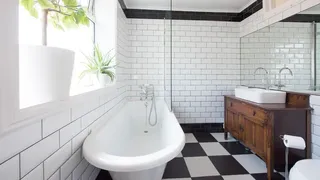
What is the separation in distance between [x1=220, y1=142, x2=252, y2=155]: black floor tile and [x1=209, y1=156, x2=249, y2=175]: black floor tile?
0.24m

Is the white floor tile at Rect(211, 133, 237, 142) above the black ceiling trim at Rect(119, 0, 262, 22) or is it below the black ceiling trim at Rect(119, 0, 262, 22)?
below

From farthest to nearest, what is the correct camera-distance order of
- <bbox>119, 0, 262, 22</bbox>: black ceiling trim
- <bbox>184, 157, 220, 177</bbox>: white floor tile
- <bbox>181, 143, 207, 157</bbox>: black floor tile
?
1. <bbox>119, 0, 262, 22</bbox>: black ceiling trim
2. <bbox>181, 143, 207, 157</bbox>: black floor tile
3. <bbox>184, 157, 220, 177</bbox>: white floor tile

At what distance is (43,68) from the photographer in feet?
2.82

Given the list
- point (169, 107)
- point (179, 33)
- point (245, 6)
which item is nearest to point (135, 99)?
point (169, 107)

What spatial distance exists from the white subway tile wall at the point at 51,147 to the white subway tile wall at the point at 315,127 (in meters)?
2.19

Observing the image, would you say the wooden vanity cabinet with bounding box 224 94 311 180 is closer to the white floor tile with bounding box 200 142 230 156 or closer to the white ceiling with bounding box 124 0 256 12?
the white floor tile with bounding box 200 142 230 156

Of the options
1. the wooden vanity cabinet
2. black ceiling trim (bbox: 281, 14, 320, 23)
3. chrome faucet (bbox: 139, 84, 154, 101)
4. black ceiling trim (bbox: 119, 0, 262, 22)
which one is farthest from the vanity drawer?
black ceiling trim (bbox: 119, 0, 262, 22)

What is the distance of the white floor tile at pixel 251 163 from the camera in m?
2.31

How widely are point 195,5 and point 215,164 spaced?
8.87 feet

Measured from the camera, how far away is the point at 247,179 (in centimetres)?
210

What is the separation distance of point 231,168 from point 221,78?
192 centimetres

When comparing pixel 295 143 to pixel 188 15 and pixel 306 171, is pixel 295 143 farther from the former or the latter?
pixel 188 15

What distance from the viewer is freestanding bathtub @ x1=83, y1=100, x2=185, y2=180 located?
1170mm

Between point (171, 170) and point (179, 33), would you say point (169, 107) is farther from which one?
point (179, 33)
